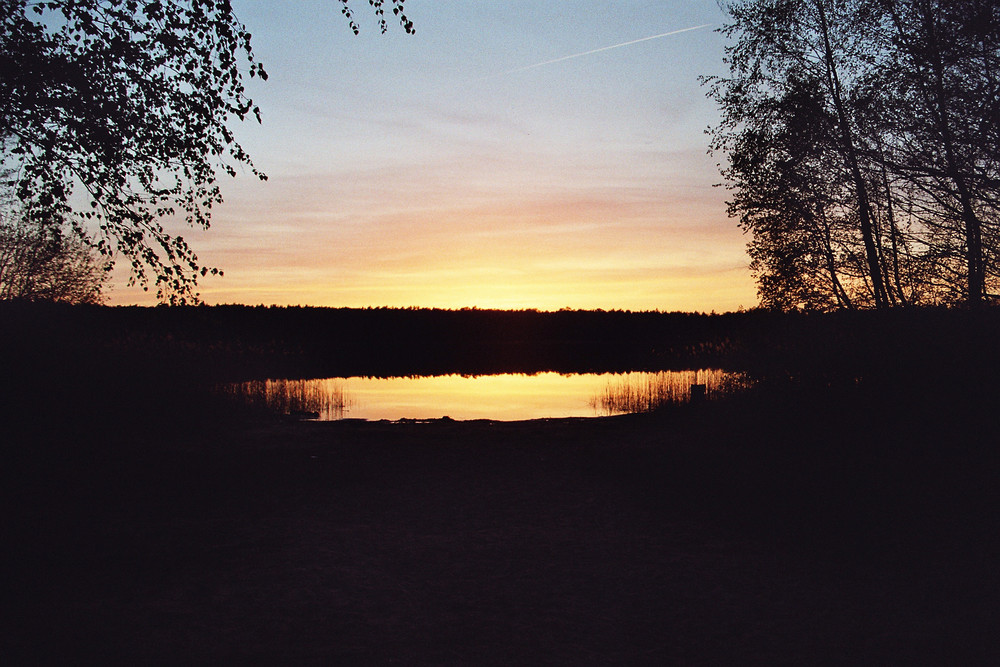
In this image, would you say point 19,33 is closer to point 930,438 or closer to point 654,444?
point 654,444

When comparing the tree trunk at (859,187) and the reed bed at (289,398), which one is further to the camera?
the reed bed at (289,398)

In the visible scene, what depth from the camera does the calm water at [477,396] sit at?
20656 millimetres

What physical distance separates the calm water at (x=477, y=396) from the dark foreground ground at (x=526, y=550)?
7571mm

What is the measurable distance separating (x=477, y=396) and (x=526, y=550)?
743 inches

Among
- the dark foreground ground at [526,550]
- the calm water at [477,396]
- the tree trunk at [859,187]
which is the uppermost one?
the tree trunk at [859,187]

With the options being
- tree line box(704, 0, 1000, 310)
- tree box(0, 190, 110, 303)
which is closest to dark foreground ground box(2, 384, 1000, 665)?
tree line box(704, 0, 1000, 310)

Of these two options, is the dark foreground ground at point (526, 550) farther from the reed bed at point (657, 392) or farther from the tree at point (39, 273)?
the tree at point (39, 273)

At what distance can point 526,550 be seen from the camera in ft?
23.8

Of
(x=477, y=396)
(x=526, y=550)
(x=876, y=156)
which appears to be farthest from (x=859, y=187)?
(x=526, y=550)

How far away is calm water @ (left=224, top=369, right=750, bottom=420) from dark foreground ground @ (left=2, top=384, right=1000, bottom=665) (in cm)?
757

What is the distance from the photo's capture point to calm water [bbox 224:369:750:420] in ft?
67.8

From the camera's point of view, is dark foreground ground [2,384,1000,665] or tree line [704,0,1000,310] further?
tree line [704,0,1000,310]

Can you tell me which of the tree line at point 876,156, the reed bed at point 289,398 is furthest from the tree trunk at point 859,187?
the reed bed at point 289,398

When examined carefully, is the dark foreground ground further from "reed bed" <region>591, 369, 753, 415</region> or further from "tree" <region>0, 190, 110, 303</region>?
"tree" <region>0, 190, 110, 303</region>
